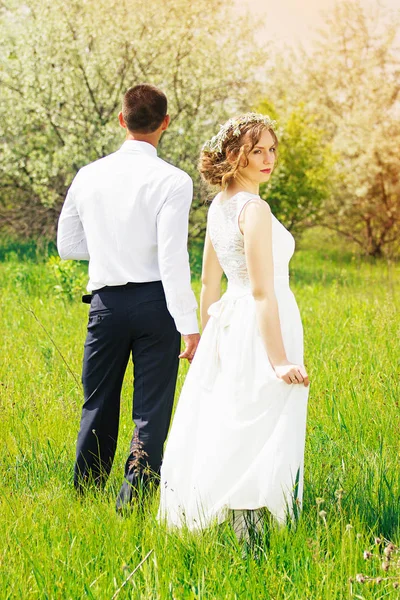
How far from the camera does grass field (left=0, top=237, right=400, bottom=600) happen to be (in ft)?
9.29

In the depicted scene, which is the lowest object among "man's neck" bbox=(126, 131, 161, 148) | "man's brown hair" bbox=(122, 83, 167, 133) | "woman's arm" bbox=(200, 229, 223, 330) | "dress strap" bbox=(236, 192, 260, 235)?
"woman's arm" bbox=(200, 229, 223, 330)

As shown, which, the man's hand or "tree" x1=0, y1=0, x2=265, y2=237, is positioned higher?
"tree" x1=0, y1=0, x2=265, y2=237

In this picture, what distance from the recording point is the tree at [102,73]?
53.9 feet

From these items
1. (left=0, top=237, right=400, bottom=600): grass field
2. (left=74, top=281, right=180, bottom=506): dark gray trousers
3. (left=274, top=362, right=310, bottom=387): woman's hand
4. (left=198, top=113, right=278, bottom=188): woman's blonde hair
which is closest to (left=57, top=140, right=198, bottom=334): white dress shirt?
(left=74, top=281, right=180, bottom=506): dark gray trousers

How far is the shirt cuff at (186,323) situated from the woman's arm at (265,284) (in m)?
0.46

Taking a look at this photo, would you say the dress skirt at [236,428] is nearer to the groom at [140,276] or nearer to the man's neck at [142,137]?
the groom at [140,276]

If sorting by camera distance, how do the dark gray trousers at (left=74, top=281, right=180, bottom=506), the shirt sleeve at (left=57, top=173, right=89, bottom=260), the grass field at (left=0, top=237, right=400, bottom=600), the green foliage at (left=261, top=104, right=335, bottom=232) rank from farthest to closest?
the green foliage at (left=261, top=104, right=335, bottom=232), the shirt sleeve at (left=57, top=173, right=89, bottom=260), the dark gray trousers at (left=74, top=281, right=180, bottom=506), the grass field at (left=0, top=237, right=400, bottom=600)

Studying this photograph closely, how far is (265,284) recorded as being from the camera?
10.6 feet

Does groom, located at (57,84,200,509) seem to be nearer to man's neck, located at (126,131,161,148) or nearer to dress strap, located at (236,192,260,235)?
man's neck, located at (126,131,161,148)

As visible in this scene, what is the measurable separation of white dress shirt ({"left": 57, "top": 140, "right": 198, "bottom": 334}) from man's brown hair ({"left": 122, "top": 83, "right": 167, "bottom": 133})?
0.09 m

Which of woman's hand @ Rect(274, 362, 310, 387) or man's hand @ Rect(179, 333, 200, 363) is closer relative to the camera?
woman's hand @ Rect(274, 362, 310, 387)

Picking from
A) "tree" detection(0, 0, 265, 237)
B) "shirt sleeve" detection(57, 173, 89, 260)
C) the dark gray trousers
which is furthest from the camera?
"tree" detection(0, 0, 265, 237)

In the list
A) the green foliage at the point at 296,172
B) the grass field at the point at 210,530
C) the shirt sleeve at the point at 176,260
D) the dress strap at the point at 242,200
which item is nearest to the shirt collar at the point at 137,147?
the shirt sleeve at the point at 176,260

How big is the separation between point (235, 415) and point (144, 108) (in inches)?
60.5
